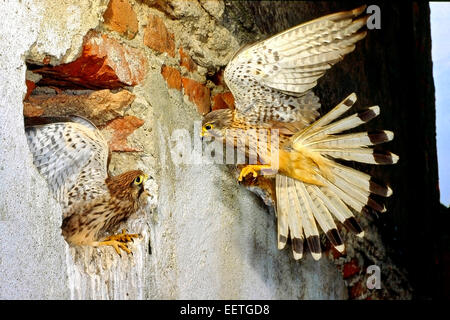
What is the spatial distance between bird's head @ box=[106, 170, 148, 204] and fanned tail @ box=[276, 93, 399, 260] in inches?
19.5

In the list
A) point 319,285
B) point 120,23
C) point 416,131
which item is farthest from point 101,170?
point 416,131

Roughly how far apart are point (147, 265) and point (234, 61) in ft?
2.01

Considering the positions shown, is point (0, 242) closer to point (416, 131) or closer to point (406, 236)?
point (406, 236)

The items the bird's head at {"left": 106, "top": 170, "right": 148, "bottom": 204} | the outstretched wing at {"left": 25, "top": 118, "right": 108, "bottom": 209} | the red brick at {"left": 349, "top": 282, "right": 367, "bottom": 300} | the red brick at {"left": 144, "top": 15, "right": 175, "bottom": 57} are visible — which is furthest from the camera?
the red brick at {"left": 349, "top": 282, "right": 367, "bottom": 300}

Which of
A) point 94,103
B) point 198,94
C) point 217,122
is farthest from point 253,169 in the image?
point 94,103

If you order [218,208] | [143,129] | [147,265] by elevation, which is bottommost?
[147,265]

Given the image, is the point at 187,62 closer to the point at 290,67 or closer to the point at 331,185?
the point at 290,67

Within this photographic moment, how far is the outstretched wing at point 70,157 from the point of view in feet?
4.16

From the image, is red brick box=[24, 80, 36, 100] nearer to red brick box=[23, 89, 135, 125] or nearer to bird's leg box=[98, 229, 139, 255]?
red brick box=[23, 89, 135, 125]

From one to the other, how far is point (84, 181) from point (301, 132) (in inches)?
25.5

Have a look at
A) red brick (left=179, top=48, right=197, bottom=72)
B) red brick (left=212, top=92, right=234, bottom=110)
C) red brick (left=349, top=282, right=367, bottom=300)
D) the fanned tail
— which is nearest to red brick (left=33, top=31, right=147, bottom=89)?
red brick (left=179, top=48, right=197, bottom=72)

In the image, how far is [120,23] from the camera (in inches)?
56.4

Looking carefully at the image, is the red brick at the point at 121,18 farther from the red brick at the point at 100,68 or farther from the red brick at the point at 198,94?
the red brick at the point at 198,94

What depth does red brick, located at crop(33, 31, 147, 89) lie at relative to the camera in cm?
132
